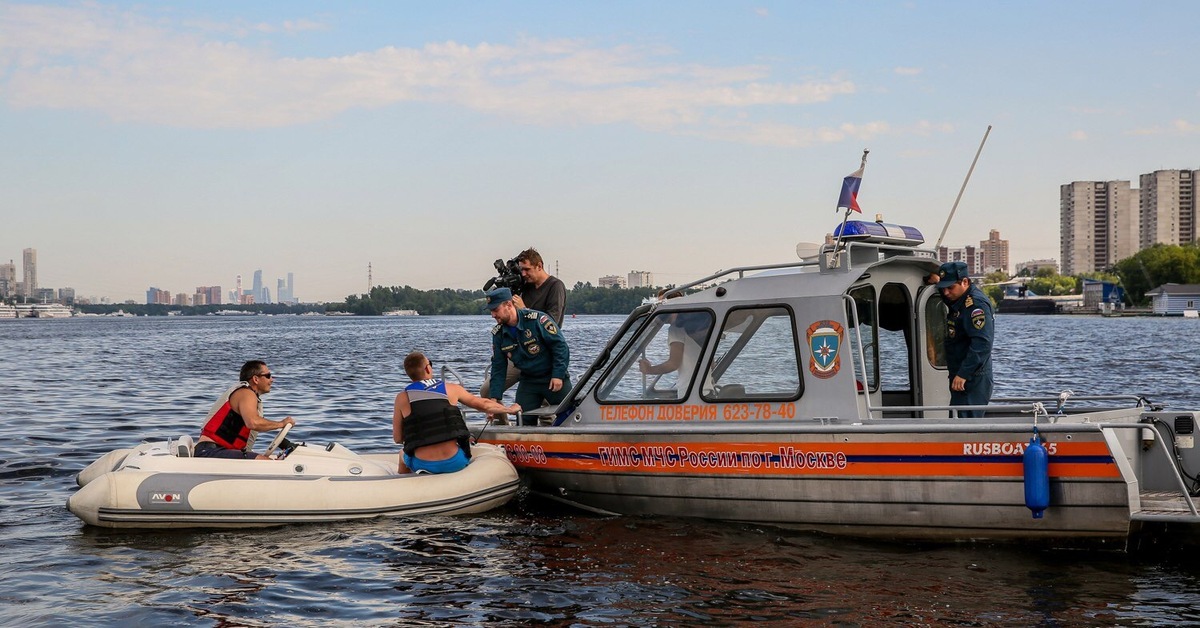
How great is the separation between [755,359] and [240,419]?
176 inches

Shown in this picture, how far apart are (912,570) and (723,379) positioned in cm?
200

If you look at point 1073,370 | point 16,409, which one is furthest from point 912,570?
point 1073,370

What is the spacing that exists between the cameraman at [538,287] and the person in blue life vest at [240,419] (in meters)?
2.46

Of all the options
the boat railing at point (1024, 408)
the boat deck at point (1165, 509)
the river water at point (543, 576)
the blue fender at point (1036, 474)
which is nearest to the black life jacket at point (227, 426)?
the river water at point (543, 576)

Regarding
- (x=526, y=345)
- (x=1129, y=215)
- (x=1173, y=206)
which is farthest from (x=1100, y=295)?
(x=526, y=345)

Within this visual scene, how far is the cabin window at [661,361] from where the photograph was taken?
27.9ft

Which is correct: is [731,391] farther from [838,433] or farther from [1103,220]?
[1103,220]

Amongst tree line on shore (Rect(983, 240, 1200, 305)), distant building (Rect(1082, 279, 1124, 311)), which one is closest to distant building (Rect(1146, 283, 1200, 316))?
distant building (Rect(1082, 279, 1124, 311))

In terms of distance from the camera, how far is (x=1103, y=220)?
19700 cm

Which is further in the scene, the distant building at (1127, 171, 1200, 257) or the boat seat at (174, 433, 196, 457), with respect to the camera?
the distant building at (1127, 171, 1200, 257)

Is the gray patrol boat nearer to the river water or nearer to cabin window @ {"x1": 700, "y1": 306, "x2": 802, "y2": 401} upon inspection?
cabin window @ {"x1": 700, "y1": 306, "x2": 802, "y2": 401}

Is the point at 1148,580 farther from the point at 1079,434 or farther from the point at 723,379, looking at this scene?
the point at 723,379

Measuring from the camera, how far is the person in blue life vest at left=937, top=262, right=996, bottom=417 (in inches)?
334

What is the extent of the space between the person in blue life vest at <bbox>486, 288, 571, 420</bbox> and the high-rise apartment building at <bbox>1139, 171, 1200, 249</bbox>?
195562 mm
